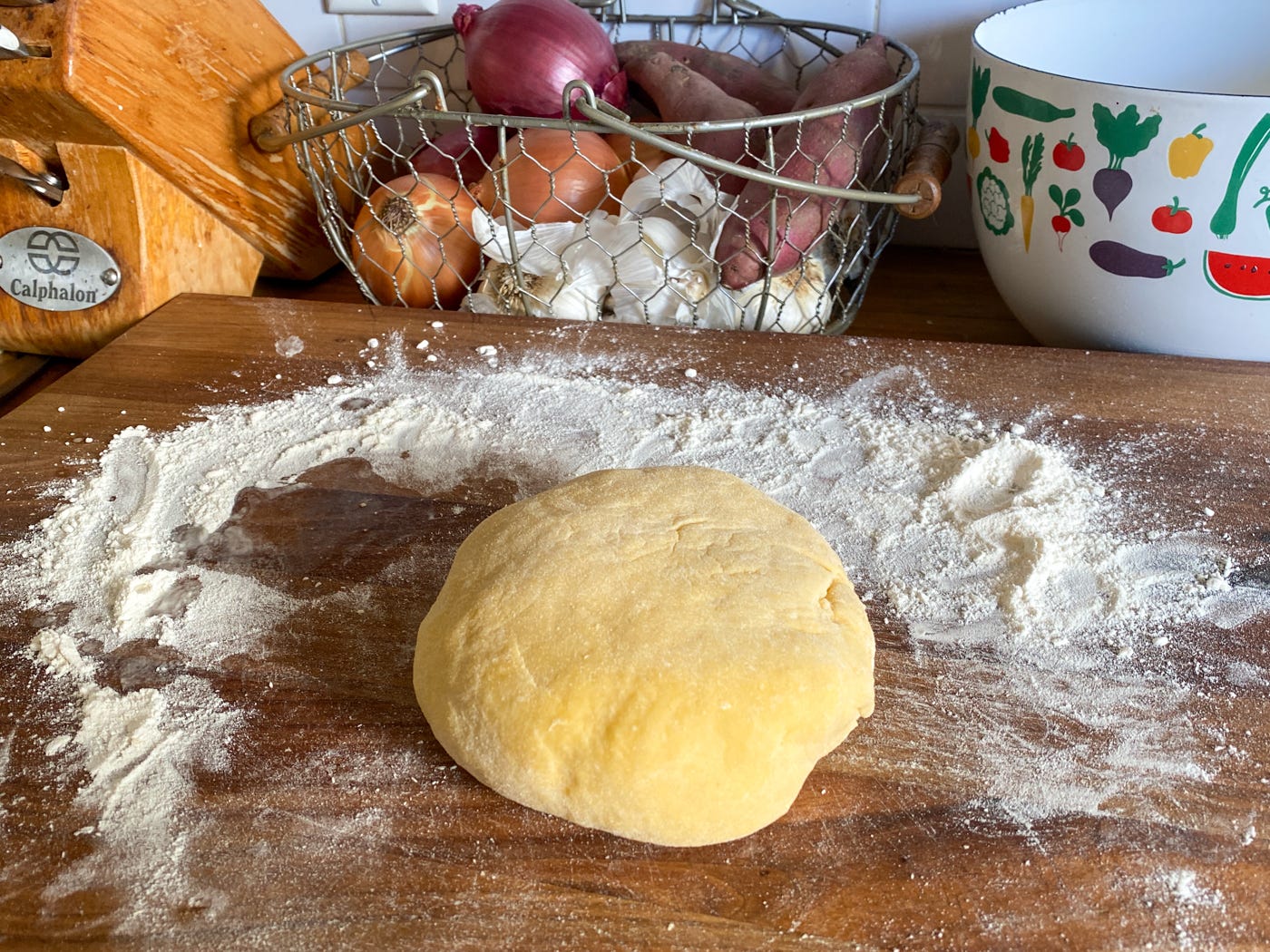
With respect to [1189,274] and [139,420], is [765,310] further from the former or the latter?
[139,420]

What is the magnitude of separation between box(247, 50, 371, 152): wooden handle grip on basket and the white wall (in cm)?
8

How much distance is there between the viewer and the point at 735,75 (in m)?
1.06

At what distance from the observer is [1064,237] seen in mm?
862

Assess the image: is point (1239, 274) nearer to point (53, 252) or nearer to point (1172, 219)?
point (1172, 219)

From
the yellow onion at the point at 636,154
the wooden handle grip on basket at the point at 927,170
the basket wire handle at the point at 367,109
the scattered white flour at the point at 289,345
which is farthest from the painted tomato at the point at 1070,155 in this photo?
the scattered white flour at the point at 289,345

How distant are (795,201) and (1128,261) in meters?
0.30

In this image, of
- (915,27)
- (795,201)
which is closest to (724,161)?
(795,201)

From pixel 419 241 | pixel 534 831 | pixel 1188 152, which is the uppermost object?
pixel 1188 152

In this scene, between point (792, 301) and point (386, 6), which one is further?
point (386, 6)

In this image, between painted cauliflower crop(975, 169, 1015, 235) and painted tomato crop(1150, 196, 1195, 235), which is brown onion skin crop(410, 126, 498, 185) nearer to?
painted cauliflower crop(975, 169, 1015, 235)

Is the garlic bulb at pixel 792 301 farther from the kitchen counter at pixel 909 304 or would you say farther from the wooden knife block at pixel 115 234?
the wooden knife block at pixel 115 234

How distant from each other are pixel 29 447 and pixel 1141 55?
116cm

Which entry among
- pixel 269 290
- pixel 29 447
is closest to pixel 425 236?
pixel 269 290

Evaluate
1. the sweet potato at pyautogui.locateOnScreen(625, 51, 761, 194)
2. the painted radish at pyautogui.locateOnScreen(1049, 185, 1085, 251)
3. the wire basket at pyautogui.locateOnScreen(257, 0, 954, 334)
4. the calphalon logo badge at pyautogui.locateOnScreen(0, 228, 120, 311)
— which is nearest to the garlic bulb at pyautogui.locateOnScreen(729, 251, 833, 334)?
the wire basket at pyautogui.locateOnScreen(257, 0, 954, 334)
